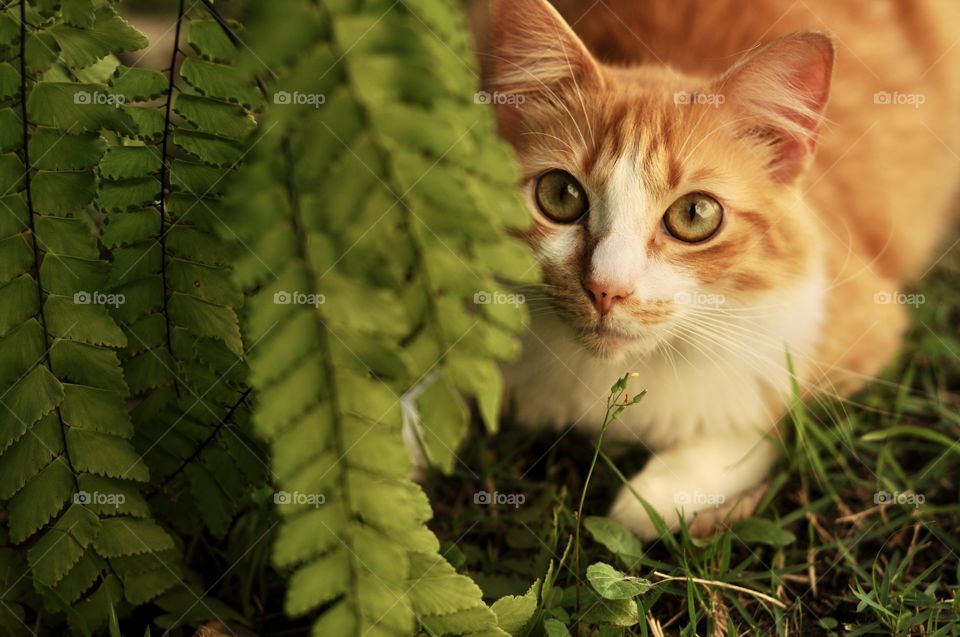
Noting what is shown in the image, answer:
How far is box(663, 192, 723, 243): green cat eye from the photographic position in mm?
1732

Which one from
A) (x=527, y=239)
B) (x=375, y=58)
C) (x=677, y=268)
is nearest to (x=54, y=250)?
(x=375, y=58)

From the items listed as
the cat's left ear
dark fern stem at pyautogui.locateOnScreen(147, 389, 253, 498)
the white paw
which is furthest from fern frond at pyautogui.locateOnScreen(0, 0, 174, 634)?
the cat's left ear

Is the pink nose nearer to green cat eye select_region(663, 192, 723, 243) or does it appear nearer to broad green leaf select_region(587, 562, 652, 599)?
green cat eye select_region(663, 192, 723, 243)

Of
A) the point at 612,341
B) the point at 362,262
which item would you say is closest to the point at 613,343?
the point at 612,341

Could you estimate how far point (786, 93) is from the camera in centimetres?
177

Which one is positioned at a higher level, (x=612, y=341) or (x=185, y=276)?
(x=185, y=276)

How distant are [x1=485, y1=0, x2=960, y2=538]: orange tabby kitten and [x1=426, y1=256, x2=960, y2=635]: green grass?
0.31 feet

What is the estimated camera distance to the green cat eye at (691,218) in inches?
68.2

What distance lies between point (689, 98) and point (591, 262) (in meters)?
0.47

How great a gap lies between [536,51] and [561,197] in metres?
0.33

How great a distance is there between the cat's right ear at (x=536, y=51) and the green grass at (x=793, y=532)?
2.67ft

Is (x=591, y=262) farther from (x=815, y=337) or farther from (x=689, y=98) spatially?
(x=815, y=337)

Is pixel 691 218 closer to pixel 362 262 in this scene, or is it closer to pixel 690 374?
pixel 690 374

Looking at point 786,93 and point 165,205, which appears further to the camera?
point 786,93
